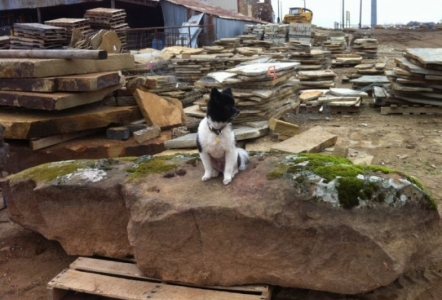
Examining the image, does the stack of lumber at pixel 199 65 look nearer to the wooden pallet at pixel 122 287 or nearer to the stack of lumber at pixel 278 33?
the wooden pallet at pixel 122 287

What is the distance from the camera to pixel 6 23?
23359mm

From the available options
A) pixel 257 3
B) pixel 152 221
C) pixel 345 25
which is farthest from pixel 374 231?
pixel 345 25

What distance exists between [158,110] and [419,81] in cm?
577

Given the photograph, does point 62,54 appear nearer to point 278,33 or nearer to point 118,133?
point 118,133

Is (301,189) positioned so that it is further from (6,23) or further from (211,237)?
(6,23)

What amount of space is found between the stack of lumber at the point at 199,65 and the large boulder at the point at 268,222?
8799mm

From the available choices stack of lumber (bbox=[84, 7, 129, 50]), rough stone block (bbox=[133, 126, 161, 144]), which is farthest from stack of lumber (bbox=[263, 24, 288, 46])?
rough stone block (bbox=[133, 126, 161, 144])

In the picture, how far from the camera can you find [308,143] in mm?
6270

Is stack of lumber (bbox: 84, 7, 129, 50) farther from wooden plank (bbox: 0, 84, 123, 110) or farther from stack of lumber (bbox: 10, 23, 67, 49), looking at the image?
wooden plank (bbox: 0, 84, 123, 110)

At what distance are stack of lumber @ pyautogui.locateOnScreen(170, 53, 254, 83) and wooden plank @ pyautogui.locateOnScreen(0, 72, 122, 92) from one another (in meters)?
6.14

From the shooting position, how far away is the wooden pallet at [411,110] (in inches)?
378

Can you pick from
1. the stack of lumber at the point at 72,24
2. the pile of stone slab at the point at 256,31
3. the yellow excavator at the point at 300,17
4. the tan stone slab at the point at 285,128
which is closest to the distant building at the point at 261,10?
the yellow excavator at the point at 300,17

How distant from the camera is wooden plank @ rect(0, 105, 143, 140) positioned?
22.1ft

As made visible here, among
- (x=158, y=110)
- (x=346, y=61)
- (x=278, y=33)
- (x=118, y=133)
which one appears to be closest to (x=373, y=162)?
(x=158, y=110)
